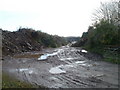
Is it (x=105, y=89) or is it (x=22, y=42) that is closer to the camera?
(x=105, y=89)

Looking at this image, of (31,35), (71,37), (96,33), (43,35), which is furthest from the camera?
(71,37)

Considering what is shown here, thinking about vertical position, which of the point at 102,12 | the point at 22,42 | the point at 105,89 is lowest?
the point at 105,89

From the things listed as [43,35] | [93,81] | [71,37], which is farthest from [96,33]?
[71,37]

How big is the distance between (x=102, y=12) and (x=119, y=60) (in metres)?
23.7

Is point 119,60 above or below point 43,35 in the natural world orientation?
below

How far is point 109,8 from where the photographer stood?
35.0 meters

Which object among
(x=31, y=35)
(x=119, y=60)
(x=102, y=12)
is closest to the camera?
(x=119, y=60)

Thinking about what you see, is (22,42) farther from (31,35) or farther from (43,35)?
(43,35)

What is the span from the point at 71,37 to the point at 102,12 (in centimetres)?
6409

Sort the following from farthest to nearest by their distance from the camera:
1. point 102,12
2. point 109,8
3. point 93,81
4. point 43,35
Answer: point 43,35
point 102,12
point 109,8
point 93,81

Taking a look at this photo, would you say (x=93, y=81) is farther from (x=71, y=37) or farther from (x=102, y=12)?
(x=71, y=37)

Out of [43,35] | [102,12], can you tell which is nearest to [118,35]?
[102,12]

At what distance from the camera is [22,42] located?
117 feet

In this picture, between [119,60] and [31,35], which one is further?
[31,35]
